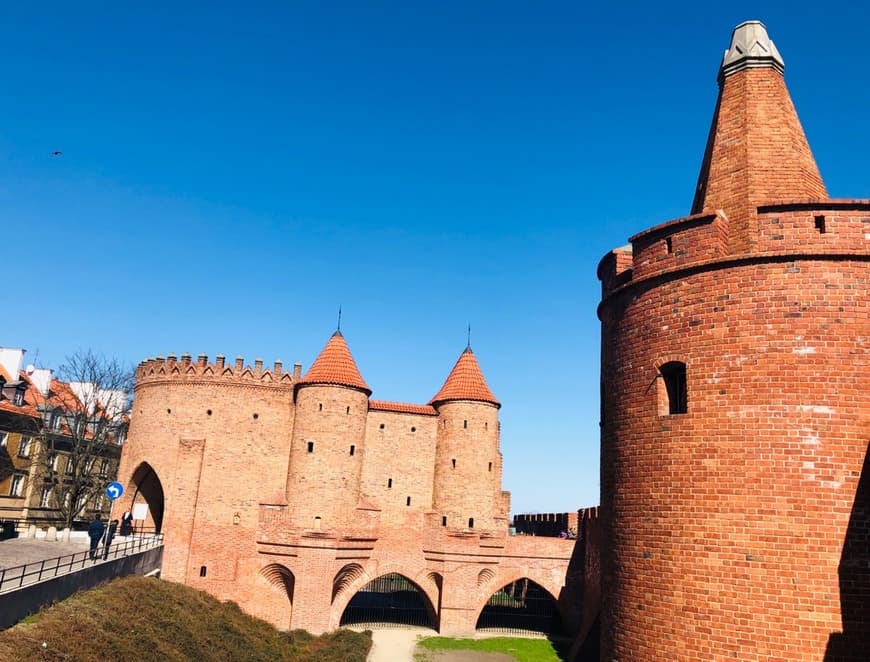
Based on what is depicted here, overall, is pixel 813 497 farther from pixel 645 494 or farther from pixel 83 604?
pixel 83 604

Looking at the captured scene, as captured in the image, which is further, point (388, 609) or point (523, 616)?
point (388, 609)

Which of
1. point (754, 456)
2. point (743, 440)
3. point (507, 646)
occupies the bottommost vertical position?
point (507, 646)

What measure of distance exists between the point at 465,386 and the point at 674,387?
886 inches

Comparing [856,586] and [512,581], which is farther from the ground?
[856,586]

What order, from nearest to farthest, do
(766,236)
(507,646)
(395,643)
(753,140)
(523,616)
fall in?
(766,236) < (753,140) < (395,643) < (507,646) < (523,616)

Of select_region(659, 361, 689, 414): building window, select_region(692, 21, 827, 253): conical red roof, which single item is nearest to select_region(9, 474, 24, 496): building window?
select_region(659, 361, 689, 414): building window

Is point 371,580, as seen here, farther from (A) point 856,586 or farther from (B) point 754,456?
(A) point 856,586

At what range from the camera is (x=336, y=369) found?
1179 inches

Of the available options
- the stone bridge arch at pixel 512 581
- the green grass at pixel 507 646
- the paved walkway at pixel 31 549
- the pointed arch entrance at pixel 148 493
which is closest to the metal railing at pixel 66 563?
the paved walkway at pixel 31 549

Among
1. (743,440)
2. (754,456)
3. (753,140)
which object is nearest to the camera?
(754,456)

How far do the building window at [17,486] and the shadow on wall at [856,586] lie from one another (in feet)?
125

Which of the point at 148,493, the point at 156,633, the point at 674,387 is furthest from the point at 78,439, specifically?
the point at 674,387

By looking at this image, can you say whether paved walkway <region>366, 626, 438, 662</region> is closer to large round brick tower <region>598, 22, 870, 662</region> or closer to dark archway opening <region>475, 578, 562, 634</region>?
dark archway opening <region>475, 578, 562, 634</region>

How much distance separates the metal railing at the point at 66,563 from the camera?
14641 millimetres
